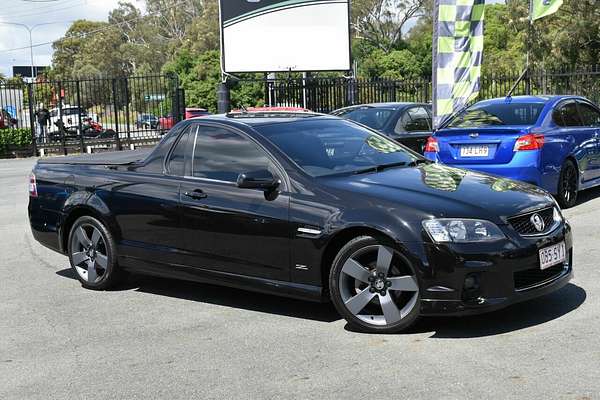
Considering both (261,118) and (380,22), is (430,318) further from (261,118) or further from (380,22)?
(380,22)

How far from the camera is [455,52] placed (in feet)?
40.4

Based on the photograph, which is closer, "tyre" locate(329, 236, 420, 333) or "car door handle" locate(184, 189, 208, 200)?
"tyre" locate(329, 236, 420, 333)

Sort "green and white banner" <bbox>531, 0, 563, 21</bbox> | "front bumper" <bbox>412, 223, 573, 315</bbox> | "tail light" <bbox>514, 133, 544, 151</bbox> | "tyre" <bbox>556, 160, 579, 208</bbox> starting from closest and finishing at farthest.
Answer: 1. "front bumper" <bbox>412, 223, 573, 315</bbox>
2. "tail light" <bbox>514, 133, 544, 151</bbox>
3. "tyre" <bbox>556, 160, 579, 208</bbox>
4. "green and white banner" <bbox>531, 0, 563, 21</bbox>

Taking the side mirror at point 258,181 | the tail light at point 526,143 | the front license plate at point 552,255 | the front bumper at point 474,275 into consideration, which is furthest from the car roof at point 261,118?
the tail light at point 526,143

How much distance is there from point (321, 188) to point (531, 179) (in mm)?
4793

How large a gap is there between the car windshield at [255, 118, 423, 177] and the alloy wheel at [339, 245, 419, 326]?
829 millimetres

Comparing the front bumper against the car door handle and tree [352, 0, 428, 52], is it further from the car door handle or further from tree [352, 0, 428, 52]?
tree [352, 0, 428, 52]

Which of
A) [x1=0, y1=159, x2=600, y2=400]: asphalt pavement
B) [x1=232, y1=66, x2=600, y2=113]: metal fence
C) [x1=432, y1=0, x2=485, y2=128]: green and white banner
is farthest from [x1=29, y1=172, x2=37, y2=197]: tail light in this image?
[x1=232, y1=66, x2=600, y2=113]: metal fence

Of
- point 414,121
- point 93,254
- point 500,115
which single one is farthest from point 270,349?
point 414,121

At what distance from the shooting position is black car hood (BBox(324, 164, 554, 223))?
16.7 ft

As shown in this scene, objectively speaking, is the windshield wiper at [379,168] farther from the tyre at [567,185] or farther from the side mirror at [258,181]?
the tyre at [567,185]

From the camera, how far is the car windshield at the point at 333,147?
5.89m

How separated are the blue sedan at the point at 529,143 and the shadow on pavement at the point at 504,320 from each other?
12.5ft

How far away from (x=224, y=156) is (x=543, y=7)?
1016 centimetres
